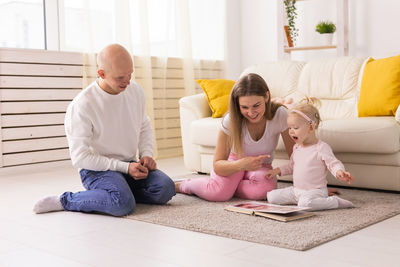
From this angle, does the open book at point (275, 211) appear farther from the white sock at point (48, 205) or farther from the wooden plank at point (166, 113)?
the wooden plank at point (166, 113)

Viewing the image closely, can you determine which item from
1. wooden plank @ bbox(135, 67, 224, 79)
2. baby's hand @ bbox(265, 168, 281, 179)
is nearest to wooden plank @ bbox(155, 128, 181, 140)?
wooden plank @ bbox(135, 67, 224, 79)

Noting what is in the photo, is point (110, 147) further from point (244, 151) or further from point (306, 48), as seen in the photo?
point (306, 48)

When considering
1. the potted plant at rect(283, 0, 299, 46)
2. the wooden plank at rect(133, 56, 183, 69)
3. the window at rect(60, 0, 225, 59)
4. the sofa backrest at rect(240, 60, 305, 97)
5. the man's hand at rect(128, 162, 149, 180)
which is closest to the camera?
the man's hand at rect(128, 162, 149, 180)

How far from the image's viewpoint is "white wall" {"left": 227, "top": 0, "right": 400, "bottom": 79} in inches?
167

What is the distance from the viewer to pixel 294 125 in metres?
2.16

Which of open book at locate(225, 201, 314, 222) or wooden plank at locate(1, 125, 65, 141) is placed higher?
wooden plank at locate(1, 125, 65, 141)

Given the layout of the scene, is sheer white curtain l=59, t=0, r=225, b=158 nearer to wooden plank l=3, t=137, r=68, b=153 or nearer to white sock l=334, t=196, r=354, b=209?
wooden plank l=3, t=137, r=68, b=153

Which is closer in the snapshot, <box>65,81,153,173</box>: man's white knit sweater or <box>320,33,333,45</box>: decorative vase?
<box>65,81,153,173</box>: man's white knit sweater

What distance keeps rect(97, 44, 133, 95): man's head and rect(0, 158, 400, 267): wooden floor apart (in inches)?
22.5

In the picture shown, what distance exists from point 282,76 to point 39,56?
5.85 ft

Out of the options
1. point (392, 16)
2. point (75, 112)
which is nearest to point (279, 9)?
point (392, 16)

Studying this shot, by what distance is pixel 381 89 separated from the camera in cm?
274

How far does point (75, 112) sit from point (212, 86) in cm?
127

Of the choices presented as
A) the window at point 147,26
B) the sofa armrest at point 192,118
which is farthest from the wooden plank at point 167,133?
the sofa armrest at point 192,118
